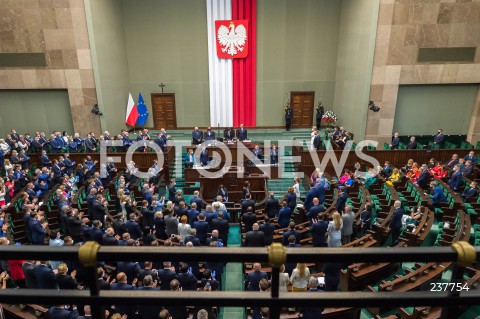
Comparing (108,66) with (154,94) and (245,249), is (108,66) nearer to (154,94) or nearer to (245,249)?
(154,94)

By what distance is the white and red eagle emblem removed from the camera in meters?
19.0

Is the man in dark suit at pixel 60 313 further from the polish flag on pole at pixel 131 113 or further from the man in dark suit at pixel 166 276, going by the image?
the polish flag on pole at pixel 131 113

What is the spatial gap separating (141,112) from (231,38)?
6.28 metres

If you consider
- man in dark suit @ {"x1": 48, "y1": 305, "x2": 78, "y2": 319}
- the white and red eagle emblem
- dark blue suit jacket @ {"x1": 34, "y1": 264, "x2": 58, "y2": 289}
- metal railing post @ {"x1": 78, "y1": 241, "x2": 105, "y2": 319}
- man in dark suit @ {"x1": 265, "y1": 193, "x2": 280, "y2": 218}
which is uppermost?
the white and red eagle emblem

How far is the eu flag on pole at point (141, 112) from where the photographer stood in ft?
65.3

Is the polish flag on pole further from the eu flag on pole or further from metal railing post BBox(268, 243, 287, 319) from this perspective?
metal railing post BBox(268, 243, 287, 319)

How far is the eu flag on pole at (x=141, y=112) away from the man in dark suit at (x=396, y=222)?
49.4ft

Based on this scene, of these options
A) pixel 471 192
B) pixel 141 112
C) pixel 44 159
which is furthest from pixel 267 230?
pixel 141 112

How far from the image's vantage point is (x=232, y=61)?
19.7 m

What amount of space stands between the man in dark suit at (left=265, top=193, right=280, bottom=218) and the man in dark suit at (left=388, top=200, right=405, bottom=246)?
3.01 metres

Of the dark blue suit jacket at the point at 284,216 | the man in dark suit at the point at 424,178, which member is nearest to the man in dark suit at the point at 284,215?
the dark blue suit jacket at the point at 284,216

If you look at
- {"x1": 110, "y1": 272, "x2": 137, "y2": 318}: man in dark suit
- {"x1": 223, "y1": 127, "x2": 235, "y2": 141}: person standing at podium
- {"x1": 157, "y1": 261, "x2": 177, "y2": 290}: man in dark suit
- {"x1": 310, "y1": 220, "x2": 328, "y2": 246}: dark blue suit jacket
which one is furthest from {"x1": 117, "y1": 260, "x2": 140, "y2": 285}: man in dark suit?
{"x1": 223, "y1": 127, "x2": 235, "y2": 141}: person standing at podium

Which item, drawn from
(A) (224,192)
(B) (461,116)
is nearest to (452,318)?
(A) (224,192)

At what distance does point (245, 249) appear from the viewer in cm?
136
